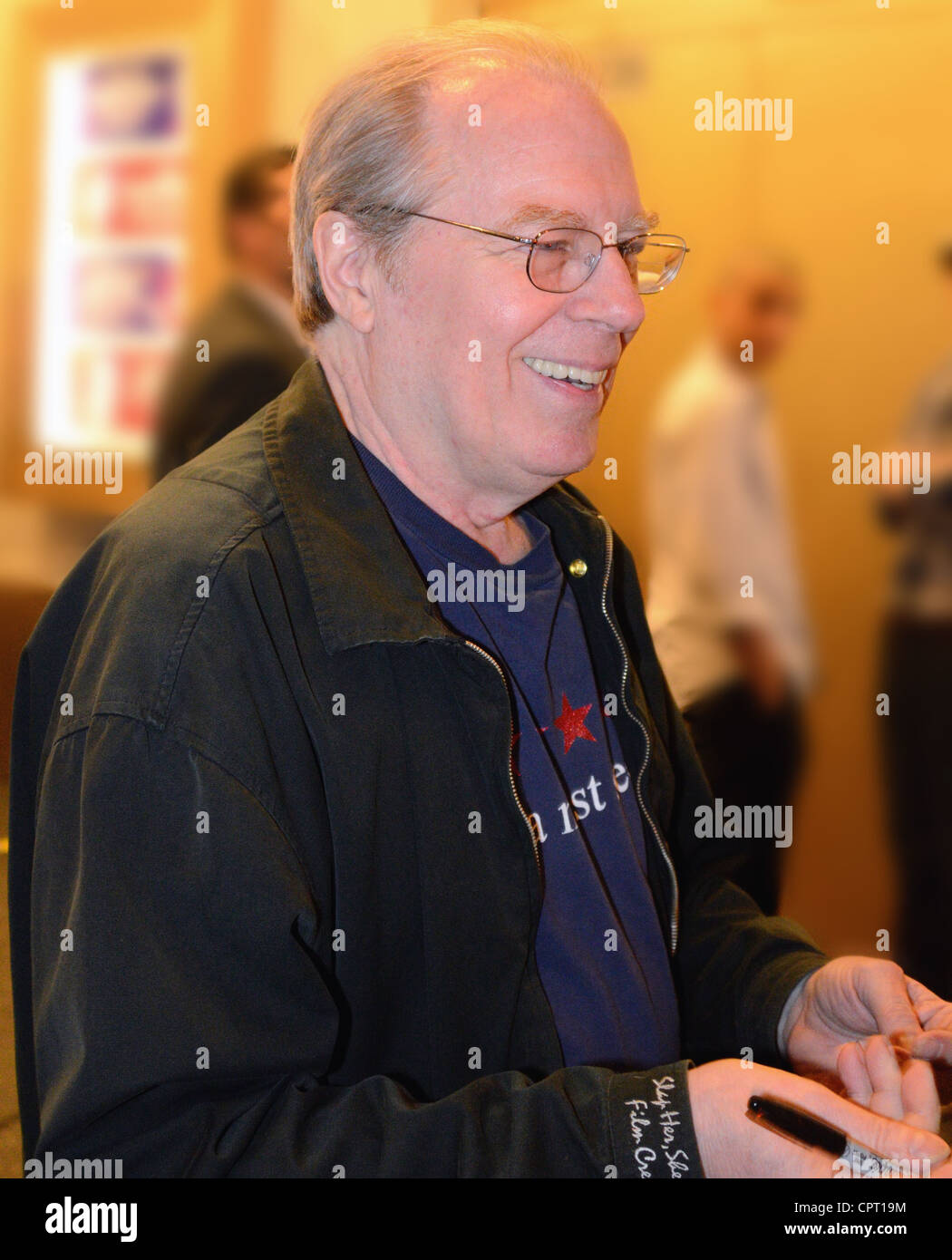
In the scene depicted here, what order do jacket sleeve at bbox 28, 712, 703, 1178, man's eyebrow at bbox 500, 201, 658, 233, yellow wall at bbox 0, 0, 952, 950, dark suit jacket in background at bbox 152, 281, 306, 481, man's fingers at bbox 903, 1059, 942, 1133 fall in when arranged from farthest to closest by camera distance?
yellow wall at bbox 0, 0, 952, 950
dark suit jacket in background at bbox 152, 281, 306, 481
man's eyebrow at bbox 500, 201, 658, 233
man's fingers at bbox 903, 1059, 942, 1133
jacket sleeve at bbox 28, 712, 703, 1178

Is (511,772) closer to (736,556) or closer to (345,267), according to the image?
(345,267)

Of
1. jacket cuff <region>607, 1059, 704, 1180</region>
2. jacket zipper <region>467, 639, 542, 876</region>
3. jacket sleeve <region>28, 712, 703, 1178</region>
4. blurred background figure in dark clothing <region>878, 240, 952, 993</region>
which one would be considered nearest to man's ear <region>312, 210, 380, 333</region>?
jacket zipper <region>467, 639, 542, 876</region>

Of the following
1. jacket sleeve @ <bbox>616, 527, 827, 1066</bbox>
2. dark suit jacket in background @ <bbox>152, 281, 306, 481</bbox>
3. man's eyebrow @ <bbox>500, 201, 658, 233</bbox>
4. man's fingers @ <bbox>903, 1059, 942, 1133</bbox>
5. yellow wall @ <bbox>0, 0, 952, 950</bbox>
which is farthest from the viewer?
yellow wall @ <bbox>0, 0, 952, 950</bbox>

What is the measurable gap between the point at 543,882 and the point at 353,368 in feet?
1.39

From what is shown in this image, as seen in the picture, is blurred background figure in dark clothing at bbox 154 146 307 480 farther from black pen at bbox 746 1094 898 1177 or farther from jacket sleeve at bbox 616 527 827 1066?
black pen at bbox 746 1094 898 1177

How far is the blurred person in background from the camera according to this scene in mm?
2059

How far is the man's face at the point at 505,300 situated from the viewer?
960mm

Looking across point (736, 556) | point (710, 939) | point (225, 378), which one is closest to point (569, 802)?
point (710, 939)

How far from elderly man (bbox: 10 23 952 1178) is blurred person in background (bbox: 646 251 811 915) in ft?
2.97

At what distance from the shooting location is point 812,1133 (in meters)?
0.74

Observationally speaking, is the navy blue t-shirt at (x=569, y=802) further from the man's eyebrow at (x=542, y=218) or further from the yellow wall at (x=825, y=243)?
the yellow wall at (x=825, y=243)

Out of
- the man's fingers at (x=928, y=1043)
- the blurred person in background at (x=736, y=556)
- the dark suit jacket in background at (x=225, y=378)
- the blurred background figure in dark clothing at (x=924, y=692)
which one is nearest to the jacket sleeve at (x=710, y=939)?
the man's fingers at (x=928, y=1043)

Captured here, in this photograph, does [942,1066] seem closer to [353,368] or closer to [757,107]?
[353,368]

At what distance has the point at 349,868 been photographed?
84cm
